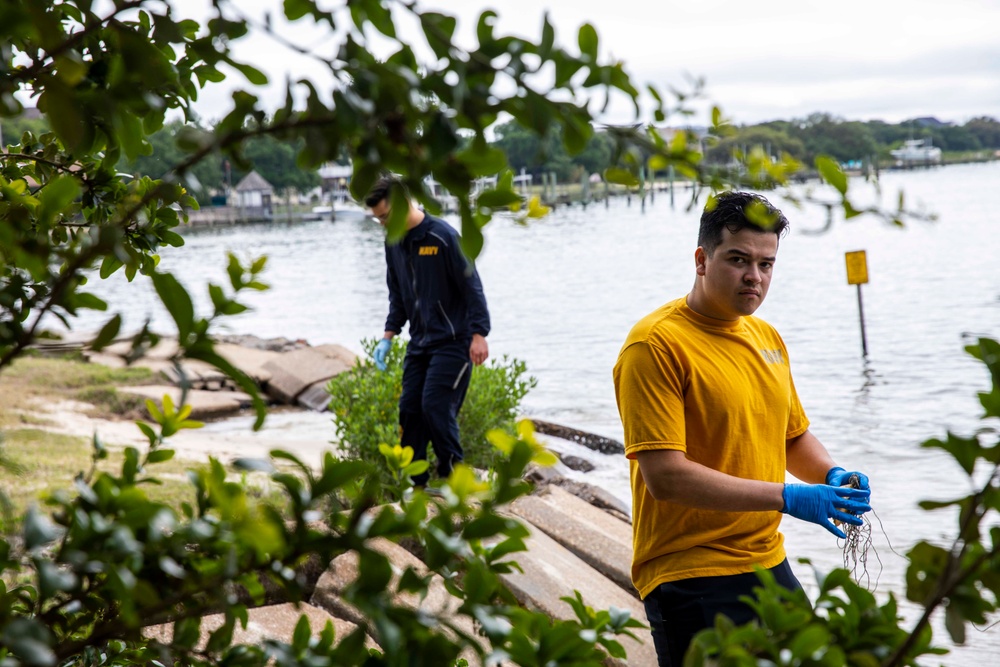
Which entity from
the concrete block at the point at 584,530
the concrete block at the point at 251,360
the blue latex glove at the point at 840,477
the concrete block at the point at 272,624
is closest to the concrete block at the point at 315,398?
the concrete block at the point at 251,360

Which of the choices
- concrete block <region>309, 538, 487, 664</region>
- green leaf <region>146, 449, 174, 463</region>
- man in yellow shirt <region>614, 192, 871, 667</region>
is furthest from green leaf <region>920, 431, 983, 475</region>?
concrete block <region>309, 538, 487, 664</region>

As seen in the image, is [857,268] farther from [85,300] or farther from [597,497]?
[85,300]

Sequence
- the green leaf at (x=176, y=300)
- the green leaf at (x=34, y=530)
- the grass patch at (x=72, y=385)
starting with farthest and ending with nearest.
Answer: the grass patch at (x=72, y=385), the green leaf at (x=176, y=300), the green leaf at (x=34, y=530)

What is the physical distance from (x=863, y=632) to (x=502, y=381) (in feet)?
23.2

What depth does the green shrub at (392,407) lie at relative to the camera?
7.50 meters

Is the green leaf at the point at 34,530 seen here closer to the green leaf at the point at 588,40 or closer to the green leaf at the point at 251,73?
the green leaf at the point at 251,73

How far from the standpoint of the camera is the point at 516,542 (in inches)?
49.2

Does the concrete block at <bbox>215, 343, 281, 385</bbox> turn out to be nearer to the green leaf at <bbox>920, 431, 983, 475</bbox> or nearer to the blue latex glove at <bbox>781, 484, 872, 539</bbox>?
the blue latex glove at <bbox>781, 484, 872, 539</bbox>

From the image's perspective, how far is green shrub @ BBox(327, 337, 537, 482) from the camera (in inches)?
295

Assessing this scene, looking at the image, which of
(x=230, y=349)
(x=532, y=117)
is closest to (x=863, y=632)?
(x=532, y=117)

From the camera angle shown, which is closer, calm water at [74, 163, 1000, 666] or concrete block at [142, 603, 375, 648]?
concrete block at [142, 603, 375, 648]

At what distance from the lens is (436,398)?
6617 mm

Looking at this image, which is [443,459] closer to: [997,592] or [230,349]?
[997,592]

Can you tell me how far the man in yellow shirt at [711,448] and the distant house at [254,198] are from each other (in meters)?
95.7
